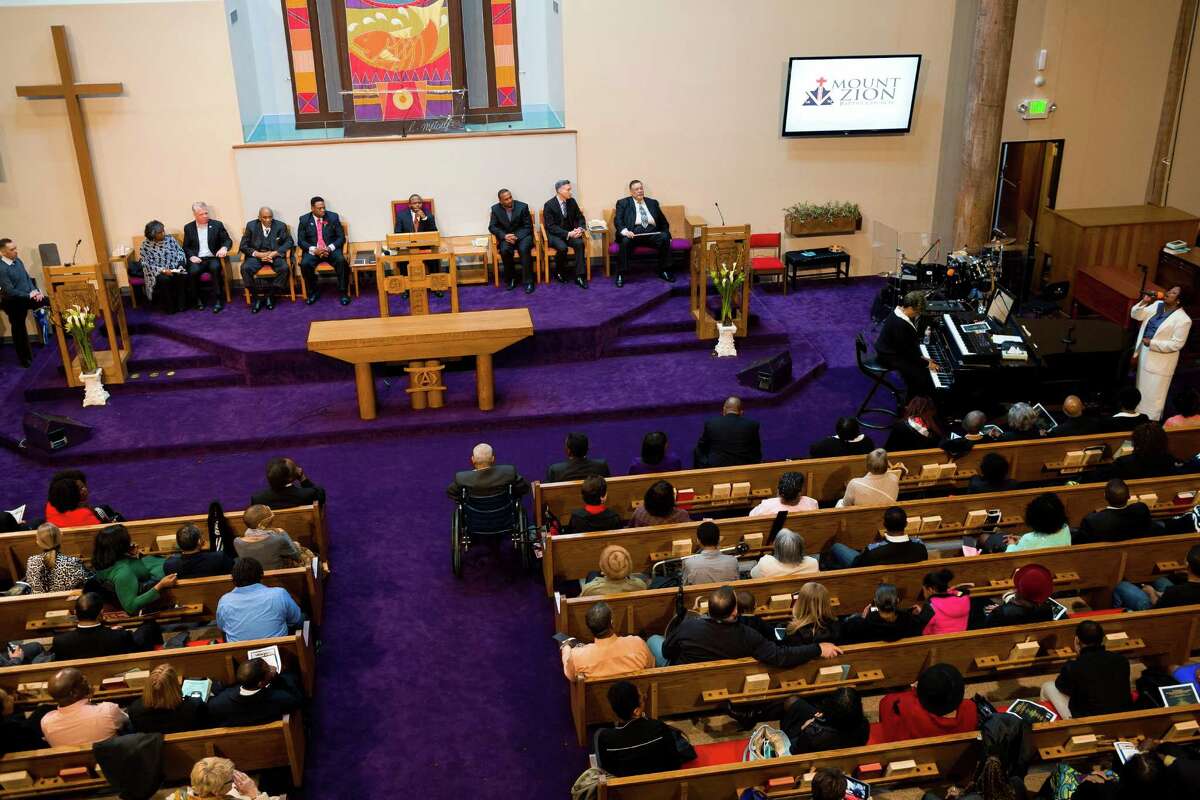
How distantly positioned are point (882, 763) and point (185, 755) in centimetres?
282

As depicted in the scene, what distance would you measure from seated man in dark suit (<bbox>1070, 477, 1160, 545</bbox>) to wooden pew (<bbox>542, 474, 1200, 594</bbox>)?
413mm

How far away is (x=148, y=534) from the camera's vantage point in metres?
6.07

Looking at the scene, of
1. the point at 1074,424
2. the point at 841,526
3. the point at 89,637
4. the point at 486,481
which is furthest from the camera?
the point at 1074,424

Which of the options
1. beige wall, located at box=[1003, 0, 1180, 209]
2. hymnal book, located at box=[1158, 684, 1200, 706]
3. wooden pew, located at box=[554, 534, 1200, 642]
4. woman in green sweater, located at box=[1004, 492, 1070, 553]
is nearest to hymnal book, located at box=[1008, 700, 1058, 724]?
hymnal book, located at box=[1158, 684, 1200, 706]

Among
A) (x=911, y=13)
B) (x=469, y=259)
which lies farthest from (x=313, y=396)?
(x=911, y=13)

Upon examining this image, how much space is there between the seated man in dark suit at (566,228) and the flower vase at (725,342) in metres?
1.85

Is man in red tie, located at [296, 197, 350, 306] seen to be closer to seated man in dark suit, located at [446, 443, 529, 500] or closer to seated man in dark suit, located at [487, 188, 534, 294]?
seated man in dark suit, located at [487, 188, 534, 294]

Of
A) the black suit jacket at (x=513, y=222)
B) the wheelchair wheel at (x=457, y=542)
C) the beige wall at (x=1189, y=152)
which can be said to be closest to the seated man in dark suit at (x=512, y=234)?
the black suit jacket at (x=513, y=222)

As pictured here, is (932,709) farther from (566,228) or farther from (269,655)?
(566,228)

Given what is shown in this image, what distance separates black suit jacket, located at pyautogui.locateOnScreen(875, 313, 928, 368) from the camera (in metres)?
8.19

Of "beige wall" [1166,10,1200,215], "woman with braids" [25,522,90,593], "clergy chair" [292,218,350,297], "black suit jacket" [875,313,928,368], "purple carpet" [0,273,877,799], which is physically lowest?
"purple carpet" [0,273,877,799]

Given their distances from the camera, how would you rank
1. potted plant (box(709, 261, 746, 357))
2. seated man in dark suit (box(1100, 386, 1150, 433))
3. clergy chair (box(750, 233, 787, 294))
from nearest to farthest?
seated man in dark suit (box(1100, 386, 1150, 433))
potted plant (box(709, 261, 746, 357))
clergy chair (box(750, 233, 787, 294))

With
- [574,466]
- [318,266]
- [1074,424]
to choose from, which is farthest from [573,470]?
[318,266]

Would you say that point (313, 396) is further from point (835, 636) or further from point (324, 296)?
point (835, 636)
